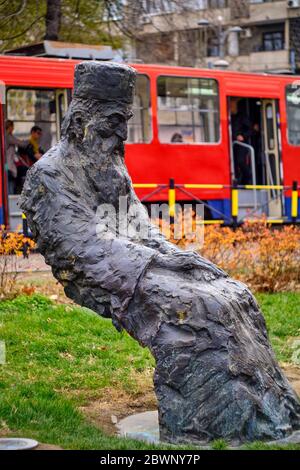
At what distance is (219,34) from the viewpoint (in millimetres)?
38719

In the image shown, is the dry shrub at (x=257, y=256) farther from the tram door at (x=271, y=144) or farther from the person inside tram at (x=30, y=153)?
the tram door at (x=271, y=144)

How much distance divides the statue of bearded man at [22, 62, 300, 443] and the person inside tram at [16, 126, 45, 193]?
11.4 metres

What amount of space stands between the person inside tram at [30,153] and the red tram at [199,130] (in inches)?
16.8

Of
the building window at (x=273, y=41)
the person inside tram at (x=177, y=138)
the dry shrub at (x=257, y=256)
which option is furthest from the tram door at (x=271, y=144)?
the building window at (x=273, y=41)

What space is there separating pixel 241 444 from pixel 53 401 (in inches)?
71.1

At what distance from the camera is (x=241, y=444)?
6.75 m

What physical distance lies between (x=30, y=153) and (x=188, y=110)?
377 cm

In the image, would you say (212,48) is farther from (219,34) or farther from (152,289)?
(152,289)

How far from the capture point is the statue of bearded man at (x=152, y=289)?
684cm

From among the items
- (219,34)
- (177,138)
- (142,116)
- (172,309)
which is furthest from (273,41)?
(172,309)

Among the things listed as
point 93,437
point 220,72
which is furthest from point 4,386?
point 220,72

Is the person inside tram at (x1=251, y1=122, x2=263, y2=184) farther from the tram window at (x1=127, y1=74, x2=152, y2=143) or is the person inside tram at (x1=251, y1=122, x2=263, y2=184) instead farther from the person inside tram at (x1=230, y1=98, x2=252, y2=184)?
the tram window at (x1=127, y1=74, x2=152, y2=143)

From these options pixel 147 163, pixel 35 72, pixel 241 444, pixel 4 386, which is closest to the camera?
pixel 241 444

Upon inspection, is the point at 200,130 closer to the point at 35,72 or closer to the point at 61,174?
the point at 35,72
